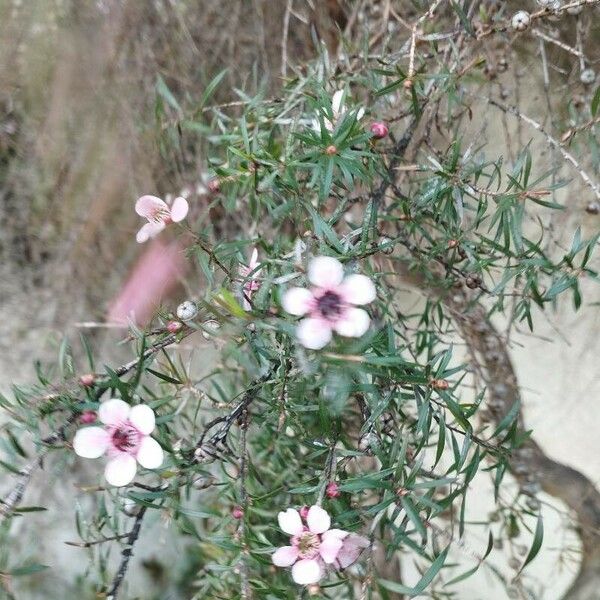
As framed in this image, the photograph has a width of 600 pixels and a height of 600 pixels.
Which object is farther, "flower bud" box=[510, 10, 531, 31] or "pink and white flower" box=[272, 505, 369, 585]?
"flower bud" box=[510, 10, 531, 31]

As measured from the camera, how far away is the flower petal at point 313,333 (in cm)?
42

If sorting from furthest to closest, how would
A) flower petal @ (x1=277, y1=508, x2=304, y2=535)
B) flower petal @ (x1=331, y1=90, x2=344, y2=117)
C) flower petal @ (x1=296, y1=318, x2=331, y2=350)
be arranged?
1. flower petal @ (x1=331, y1=90, x2=344, y2=117)
2. flower petal @ (x1=277, y1=508, x2=304, y2=535)
3. flower petal @ (x1=296, y1=318, x2=331, y2=350)

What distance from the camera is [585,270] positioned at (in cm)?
62

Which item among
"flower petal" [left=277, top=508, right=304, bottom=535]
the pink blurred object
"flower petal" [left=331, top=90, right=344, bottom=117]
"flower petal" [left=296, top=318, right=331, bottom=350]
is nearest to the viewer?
"flower petal" [left=296, top=318, right=331, bottom=350]

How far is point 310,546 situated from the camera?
20.9 inches

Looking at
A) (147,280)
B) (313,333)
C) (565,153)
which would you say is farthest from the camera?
(147,280)

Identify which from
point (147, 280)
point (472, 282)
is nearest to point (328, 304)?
point (472, 282)

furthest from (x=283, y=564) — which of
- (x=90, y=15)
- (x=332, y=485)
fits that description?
(x=90, y=15)

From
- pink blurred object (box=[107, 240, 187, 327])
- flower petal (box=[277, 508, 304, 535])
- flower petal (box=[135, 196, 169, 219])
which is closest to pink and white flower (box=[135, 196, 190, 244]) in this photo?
flower petal (box=[135, 196, 169, 219])

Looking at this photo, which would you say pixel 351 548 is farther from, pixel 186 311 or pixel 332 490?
pixel 186 311

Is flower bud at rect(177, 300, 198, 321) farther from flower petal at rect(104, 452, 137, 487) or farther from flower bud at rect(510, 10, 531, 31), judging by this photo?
flower bud at rect(510, 10, 531, 31)

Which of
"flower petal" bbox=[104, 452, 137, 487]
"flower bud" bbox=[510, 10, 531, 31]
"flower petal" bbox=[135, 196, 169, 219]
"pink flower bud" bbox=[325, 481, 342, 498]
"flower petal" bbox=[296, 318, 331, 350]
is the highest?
"flower bud" bbox=[510, 10, 531, 31]

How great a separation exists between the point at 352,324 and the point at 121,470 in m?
0.23

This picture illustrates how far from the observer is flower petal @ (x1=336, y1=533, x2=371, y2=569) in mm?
546
